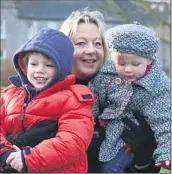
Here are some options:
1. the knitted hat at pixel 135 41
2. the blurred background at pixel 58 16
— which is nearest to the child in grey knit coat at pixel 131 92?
the knitted hat at pixel 135 41

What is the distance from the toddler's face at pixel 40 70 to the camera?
1.89m

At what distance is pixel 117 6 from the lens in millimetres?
10344

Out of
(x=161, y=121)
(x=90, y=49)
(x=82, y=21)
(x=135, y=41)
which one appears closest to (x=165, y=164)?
(x=161, y=121)

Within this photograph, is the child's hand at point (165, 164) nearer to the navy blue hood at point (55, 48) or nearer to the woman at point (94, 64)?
the woman at point (94, 64)

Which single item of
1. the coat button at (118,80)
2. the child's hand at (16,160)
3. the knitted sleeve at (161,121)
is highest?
the coat button at (118,80)

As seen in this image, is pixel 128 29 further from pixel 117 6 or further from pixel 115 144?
pixel 117 6

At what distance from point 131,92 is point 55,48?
373 mm

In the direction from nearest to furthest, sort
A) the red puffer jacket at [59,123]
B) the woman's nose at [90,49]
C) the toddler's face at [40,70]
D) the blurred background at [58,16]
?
the red puffer jacket at [59,123] → the toddler's face at [40,70] → the woman's nose at [90,49] → the blurred background at [58,16]

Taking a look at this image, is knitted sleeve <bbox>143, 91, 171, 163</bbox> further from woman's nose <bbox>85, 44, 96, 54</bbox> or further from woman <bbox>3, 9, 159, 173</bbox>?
woman's nose <bbox>85, 44, 96, 54</bbox>

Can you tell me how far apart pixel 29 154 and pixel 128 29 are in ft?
2.20

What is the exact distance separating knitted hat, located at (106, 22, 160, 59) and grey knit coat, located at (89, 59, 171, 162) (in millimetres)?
89

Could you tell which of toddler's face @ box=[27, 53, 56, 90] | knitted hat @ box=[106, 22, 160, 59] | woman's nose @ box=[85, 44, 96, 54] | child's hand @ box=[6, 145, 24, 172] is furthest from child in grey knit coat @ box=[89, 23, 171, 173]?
child's hand @ box=[6, 145, 24, 172]

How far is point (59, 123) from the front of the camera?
1841mm

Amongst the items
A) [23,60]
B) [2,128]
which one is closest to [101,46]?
[23,60]
